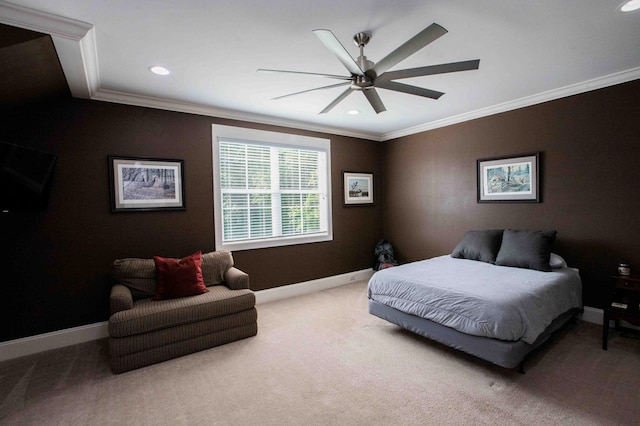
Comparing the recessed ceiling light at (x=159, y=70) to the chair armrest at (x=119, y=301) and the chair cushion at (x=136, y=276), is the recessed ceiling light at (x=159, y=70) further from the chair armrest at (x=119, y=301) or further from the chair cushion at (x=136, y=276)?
the chair armrest at (x=119, y=301)

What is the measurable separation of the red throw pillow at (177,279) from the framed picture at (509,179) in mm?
3811

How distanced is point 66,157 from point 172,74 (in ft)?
4.61

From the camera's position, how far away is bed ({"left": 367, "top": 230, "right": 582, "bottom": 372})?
2.29 meters

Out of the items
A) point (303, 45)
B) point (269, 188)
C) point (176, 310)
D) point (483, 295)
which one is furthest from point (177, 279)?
point (483, 295)

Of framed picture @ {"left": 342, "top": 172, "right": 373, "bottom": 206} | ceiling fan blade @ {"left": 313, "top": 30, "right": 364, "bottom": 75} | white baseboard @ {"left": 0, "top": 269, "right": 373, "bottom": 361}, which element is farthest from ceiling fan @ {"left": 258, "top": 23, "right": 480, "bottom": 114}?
white baseboard @ {"left": 0, "top": 269, "right": 373, "bottom": 361}

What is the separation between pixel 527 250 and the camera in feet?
10.8

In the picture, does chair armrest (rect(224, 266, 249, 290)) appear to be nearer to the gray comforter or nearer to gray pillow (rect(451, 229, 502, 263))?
the gray comforter

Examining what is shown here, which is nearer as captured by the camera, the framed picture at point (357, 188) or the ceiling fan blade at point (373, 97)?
the ceiling fan blade at point (373, 97)

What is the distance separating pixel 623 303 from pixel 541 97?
7.70 feet

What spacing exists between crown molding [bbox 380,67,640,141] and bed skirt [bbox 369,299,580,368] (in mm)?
2373

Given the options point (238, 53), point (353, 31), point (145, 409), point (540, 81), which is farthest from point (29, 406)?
point (540, 81)

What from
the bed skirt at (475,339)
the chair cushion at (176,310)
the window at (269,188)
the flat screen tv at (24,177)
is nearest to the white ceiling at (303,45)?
the window at (269,188)

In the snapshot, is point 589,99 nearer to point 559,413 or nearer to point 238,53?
point 559,413

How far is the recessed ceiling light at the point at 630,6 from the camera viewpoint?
1.91 m
